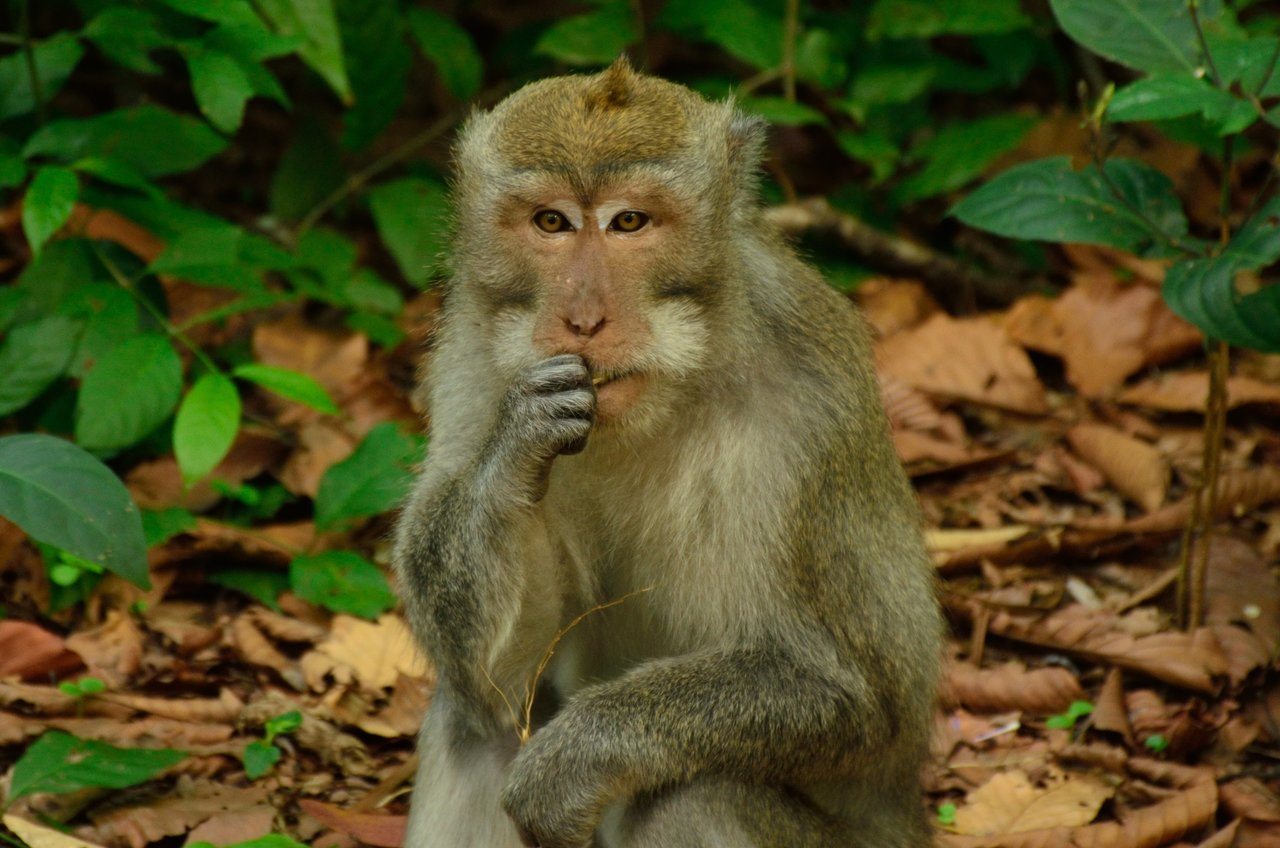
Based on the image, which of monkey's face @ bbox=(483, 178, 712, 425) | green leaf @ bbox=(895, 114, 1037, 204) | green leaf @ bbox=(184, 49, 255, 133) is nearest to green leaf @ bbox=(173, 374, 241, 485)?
green leaf @ bbox=(184, 49, 255, 133)

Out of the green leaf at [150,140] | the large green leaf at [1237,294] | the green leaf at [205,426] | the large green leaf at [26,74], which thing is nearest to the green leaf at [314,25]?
the green leaf at [150,140]

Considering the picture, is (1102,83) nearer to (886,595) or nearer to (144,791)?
(886,595)

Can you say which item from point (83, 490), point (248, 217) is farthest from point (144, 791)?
point (248, 217)

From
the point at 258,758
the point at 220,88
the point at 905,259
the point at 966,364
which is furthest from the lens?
the point at 905,259

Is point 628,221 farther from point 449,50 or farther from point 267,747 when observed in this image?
point 449,50

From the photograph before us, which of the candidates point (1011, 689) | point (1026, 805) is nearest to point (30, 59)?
point (1011, 689)

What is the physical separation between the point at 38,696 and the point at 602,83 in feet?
9.85

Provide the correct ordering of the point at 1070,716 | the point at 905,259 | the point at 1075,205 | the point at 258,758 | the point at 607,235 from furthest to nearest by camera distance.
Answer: the point at 905,259 < the point at 1070,716 < the point at 1075,205 < the point at 258,758 < the point at 607,235

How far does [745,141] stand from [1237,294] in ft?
5.94

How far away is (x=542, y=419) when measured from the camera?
4008 mm

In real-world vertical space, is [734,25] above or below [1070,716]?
above

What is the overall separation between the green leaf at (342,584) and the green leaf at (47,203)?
1.60m

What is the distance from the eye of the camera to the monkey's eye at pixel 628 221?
159 inches

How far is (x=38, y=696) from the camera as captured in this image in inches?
217
